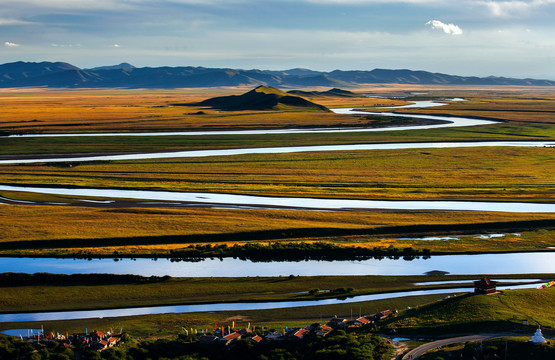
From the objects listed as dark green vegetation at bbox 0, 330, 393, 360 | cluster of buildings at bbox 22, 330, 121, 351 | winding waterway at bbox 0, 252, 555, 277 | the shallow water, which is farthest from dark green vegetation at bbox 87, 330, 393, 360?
the shallow water

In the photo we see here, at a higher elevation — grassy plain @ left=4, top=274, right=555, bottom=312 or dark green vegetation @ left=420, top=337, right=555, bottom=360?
dark green vegetation @ left=420, top=337, right=555, bottom=360

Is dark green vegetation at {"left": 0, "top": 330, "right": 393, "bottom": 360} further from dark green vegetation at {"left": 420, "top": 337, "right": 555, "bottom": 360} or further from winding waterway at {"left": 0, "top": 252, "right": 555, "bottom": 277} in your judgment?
winding waterway at {"left": 0, "top": 252, "right": 555, "bottom": 277}

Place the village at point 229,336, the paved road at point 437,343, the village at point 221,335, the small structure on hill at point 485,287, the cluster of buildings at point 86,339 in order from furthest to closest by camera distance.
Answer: the small structure on hill at point 485,287 → the village at point 221,335 → the village at point 229,336 → the cluster of buildings at point 86,339 → the paved road at point 437,343

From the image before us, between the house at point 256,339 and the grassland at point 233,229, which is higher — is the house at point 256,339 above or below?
below

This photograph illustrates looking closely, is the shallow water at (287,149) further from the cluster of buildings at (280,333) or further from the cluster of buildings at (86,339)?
the cluster of buildings at (280,333)

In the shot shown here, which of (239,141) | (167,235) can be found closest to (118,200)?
(167,235)

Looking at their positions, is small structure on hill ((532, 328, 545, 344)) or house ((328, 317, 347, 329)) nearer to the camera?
small structure on hill ((532, 328, 545, 344))

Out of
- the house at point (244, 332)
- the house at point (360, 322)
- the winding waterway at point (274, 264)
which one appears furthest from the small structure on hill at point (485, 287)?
the house at point (244, 332)
